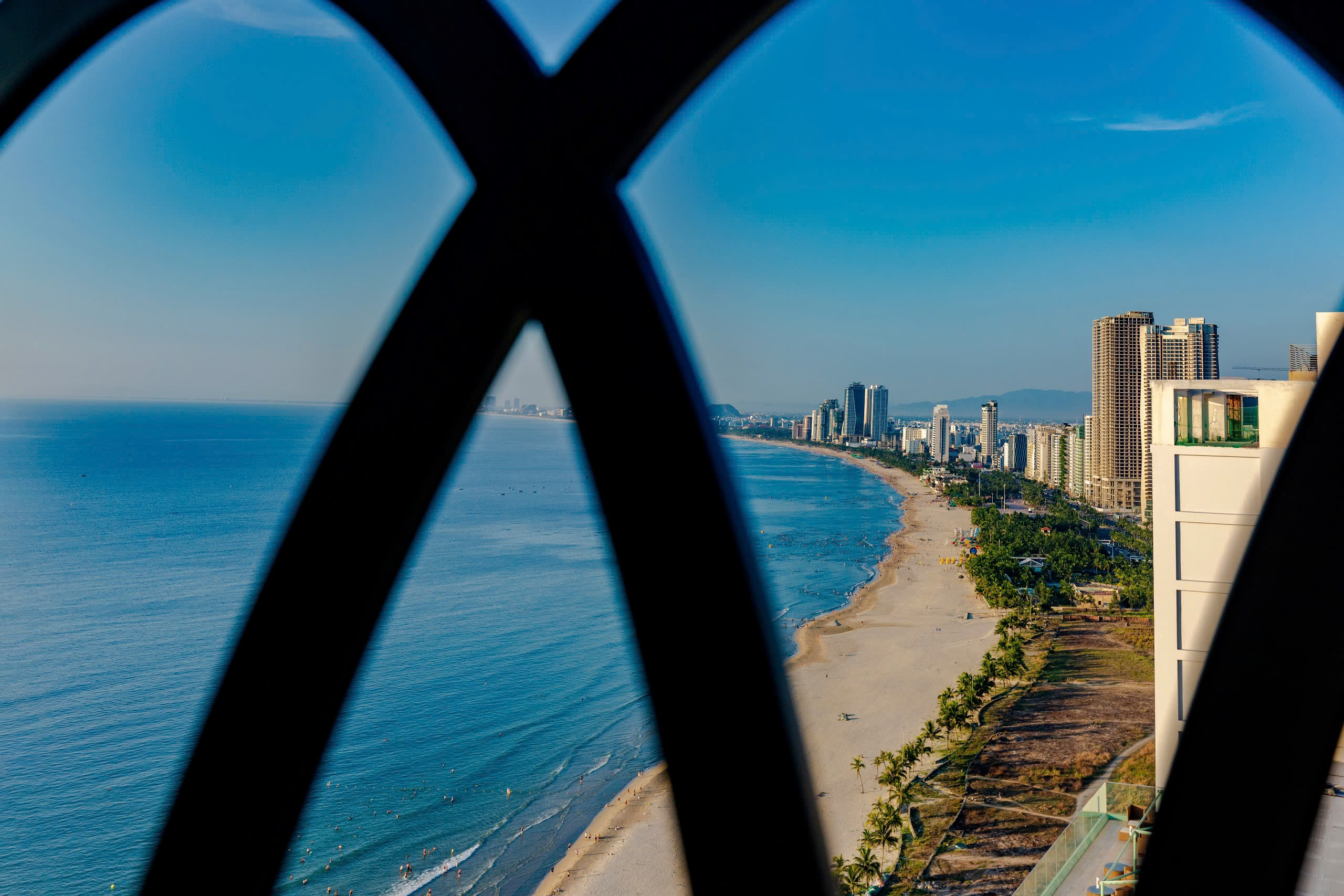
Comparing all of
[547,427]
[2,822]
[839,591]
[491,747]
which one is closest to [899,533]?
[839,591]

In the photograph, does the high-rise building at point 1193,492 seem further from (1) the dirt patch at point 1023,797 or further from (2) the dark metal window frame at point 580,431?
(1) the dirt patch at point 1023,797

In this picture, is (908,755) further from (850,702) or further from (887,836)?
(850,702)

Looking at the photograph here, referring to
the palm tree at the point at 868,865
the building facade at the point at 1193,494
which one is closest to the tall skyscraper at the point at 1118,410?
the palm tree at the point at 868,865

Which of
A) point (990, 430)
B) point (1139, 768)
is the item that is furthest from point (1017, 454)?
point (1139, 768)

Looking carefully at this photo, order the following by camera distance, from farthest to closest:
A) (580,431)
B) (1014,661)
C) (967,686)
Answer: (1014,661) → (967,686) → (580,431)

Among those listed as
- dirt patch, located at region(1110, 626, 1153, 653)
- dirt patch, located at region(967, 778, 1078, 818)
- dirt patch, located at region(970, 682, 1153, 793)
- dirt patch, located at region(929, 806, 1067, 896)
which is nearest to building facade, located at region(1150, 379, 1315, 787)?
dirt patch, located at region(929, 806, 1067, 896)

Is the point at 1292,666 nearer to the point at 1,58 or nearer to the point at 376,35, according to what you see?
the point at 376,35
